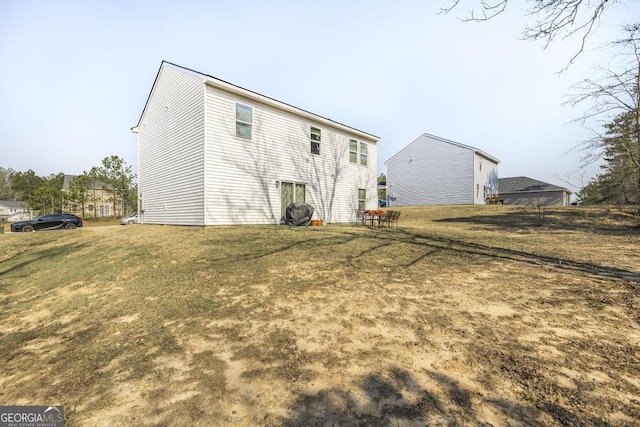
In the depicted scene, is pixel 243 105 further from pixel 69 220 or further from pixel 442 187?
pixel 442 187

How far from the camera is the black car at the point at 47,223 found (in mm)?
17812

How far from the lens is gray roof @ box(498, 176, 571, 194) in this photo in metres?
34.0

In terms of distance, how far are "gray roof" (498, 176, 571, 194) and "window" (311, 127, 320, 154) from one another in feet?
104

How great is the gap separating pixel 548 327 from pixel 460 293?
47.2 inches

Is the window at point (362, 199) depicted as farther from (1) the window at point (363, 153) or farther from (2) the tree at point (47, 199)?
(2) the tree at point (47, 199)

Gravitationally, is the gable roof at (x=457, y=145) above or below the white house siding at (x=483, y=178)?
above

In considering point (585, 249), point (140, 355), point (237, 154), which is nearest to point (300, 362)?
point (140, 355)

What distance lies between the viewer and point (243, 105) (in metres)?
12.2

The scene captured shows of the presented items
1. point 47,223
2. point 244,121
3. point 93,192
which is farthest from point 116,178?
point 244,121

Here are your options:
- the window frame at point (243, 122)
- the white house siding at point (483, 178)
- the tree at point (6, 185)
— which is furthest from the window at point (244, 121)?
the tree at point (6, 185)

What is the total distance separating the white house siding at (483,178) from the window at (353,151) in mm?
14611

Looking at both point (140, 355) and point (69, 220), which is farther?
point (69, 220)

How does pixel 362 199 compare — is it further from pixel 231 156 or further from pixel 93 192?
pixel 93 192

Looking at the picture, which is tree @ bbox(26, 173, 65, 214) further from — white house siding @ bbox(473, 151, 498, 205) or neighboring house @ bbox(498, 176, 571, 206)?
neighboring house @ bbox(498, 176, 571, 206)
